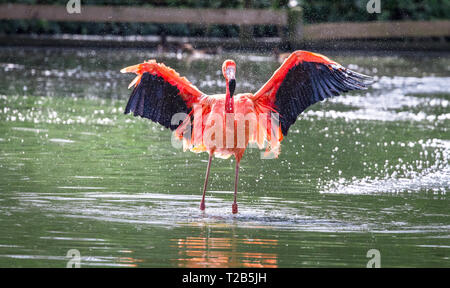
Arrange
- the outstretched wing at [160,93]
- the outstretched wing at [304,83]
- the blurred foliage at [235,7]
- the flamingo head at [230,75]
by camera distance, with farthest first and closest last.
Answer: the blurred foliage at [235,7] < the outstretched wing at [160,93] < the outstretched wing at [304,83] < the flamingo head at [230,75]

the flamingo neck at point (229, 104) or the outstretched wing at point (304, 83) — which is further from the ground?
the outstretched wing at point (304, 83)

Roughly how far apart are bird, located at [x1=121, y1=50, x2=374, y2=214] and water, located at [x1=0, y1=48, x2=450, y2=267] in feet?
2.12

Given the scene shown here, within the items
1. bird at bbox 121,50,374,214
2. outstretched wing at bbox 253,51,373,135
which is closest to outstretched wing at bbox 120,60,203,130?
bird at bbox 121,50,374,214

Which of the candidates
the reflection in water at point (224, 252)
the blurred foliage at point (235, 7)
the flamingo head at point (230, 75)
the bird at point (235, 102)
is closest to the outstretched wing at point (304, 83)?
the bird at point (235, 102)

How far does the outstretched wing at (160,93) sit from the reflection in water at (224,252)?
2.21 meters

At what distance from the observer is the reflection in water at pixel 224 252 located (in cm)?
709

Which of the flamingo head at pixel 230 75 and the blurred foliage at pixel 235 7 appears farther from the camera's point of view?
the blurred foliage at pixel 235 7

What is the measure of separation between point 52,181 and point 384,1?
72.3 ft

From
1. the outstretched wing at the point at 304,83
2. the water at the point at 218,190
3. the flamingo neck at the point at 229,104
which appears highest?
the outstretched wing at the point at 304,83

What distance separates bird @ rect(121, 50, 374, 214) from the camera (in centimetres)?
930

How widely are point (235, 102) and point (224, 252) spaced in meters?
2.32

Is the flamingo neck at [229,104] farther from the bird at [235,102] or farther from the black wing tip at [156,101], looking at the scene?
the black wing tip at [156,101]

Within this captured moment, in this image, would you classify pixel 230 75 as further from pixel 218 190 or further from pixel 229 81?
pixel 218 190
